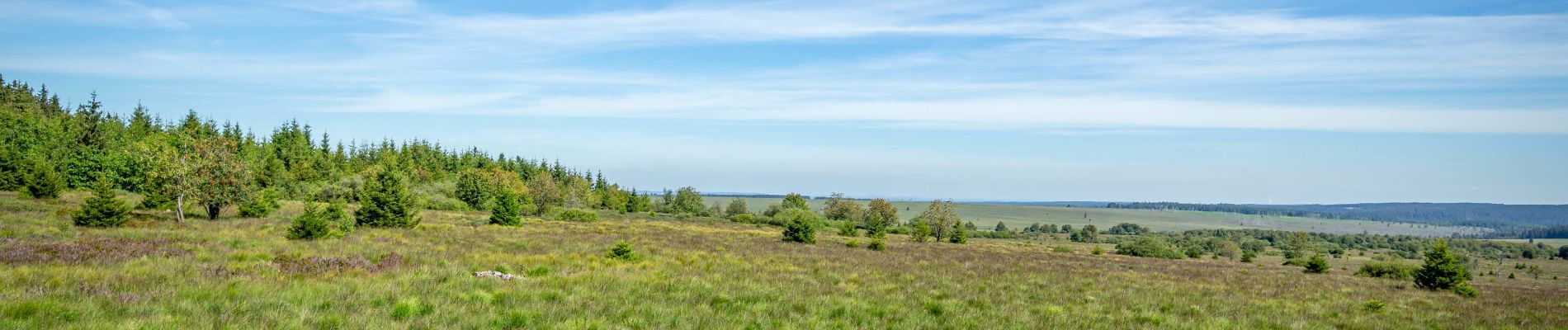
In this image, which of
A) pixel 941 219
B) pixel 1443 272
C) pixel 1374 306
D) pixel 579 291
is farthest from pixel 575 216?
pixel 1443 272

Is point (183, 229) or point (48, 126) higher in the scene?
point (48, 126)

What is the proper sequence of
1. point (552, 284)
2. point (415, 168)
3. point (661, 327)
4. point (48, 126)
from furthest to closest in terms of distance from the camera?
point (415, 168) < point (48, 126) < point (552, 284) < point (661, 327)

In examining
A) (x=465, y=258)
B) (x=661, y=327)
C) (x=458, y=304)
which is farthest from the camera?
(x=465, y=258)

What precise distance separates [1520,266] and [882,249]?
9438 cm

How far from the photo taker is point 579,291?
13141mm

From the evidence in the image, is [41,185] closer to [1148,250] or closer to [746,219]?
[746,219]

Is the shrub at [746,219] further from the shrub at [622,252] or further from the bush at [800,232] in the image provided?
the shrub at [622,252]

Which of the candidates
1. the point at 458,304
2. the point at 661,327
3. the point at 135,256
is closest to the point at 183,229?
the point at 135,256

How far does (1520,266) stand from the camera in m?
81.9

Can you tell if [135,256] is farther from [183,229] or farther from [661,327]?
[661,327]

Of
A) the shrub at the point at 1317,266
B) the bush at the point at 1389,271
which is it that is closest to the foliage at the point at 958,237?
the shrub at the point at 1317,266

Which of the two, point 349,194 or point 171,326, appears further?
A: point 349,194

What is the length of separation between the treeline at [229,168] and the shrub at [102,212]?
15.3 ft

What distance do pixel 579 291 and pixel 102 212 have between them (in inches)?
862
